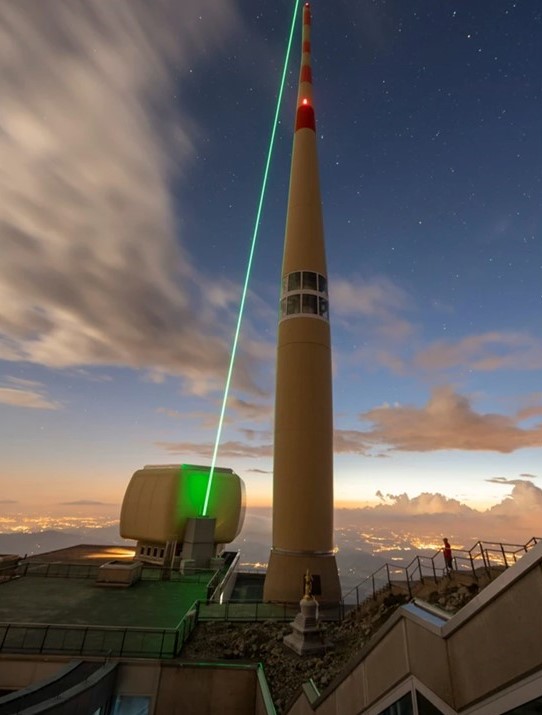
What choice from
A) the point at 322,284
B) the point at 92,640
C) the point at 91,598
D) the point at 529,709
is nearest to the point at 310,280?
the point at 322,284

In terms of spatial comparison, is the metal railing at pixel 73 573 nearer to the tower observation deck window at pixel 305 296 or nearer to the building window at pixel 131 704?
the building window at pixel 131 704

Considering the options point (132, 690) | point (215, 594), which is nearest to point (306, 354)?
point (215, 594)

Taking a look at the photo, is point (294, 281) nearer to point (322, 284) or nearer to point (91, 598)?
point (322, 284)

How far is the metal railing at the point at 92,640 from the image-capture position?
14359 millimetres

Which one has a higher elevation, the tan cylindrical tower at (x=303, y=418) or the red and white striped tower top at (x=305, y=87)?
the red and white striped tower top at (x=305, y=87)

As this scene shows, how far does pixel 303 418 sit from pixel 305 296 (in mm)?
7767

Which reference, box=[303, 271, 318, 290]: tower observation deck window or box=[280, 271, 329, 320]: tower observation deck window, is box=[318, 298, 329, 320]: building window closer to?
box=[280, 271, 329, 320]: tower observation deck window

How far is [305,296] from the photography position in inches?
1043

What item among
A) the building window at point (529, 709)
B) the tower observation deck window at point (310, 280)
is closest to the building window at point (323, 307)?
the tower observation deck window at point (310, 280)

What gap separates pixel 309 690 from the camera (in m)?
9.33

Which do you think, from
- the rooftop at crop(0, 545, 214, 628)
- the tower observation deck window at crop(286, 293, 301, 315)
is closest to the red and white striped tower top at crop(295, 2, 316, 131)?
the tower observation deck window at crop(286, 293, 301, 315)

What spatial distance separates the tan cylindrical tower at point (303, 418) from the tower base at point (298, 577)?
1.8 inches

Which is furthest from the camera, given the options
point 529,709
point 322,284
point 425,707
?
point 322,284

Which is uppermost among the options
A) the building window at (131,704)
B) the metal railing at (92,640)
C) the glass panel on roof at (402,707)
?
the glass panel on roof at (402,707)
